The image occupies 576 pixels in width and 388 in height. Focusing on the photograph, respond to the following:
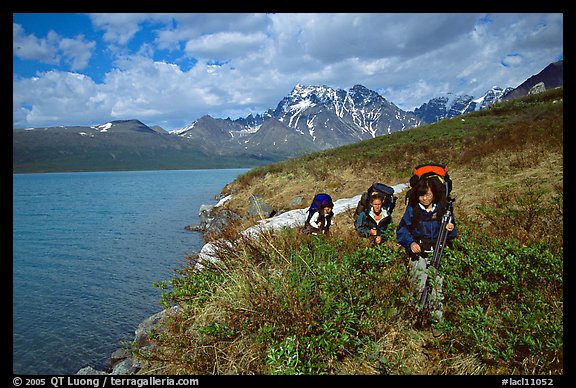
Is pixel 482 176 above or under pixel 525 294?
above

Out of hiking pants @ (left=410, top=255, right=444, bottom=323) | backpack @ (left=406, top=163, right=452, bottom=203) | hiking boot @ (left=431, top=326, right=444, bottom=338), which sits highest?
backpack @ (left=406, top=163, right=452, bottom=203)

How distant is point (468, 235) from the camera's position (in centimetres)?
534

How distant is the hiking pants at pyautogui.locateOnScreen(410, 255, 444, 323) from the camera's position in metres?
3.92

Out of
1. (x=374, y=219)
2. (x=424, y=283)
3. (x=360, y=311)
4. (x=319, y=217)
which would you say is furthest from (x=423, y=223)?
(x=319, y=217)

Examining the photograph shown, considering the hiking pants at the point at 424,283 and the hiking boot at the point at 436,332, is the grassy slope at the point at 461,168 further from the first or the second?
the hiking boot at the point at 436,332

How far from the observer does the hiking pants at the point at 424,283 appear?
3.92m

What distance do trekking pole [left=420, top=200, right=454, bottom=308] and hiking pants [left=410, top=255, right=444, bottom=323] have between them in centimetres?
4

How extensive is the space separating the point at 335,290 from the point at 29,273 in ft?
59.6

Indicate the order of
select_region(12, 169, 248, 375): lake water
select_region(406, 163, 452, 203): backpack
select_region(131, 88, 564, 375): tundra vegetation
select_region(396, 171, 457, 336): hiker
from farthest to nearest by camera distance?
select_region(12, 169, 248, 375): lake water < select_region(406, 163, 452, 203): backpack < select_region(396, 171, 457, 336): hiker < select_region(131, 88, 564, 375): tundra vegetation

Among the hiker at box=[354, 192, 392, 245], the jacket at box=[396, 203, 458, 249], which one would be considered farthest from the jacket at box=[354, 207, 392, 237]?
the jacket at box=[396, 203, 458, 249]

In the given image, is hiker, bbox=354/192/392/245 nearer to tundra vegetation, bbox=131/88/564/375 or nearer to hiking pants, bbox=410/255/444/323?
tundra vegetation, bbox=131/88/564/375

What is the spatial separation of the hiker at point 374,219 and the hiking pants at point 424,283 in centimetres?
174
